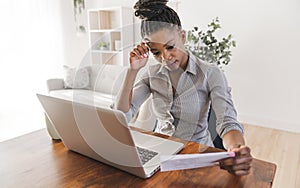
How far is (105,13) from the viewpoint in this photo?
12.7ft

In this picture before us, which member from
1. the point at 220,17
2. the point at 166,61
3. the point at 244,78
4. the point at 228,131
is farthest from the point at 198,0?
the point at 228,131

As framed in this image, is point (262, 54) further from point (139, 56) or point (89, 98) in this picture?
point (139, 56)

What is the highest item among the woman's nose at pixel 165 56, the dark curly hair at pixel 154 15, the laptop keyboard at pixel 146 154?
the dark curly hair at pixel 154 15

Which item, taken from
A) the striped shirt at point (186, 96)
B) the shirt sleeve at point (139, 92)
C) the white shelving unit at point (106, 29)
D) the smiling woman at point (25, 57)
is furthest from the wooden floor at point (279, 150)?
the smiling woman at point (25, 57)

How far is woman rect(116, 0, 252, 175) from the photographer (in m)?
0.88

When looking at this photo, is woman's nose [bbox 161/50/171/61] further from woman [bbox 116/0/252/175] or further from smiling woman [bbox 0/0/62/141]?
smiling woman [bbox 0/0/62/141]

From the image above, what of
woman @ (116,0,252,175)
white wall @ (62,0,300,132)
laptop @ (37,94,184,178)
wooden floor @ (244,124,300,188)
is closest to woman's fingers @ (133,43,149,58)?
woman @ (116,0,252,175)

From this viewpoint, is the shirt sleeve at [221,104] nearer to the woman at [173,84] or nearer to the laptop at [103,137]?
the woman at [173,84]

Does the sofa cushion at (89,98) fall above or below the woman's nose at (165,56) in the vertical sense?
below

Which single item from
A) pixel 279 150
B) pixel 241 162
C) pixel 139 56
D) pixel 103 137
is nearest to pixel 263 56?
pixel 279 150

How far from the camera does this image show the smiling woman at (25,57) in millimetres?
3102

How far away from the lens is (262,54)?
267 cm

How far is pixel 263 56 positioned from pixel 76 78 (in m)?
2.40

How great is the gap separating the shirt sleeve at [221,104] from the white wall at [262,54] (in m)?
1.99
